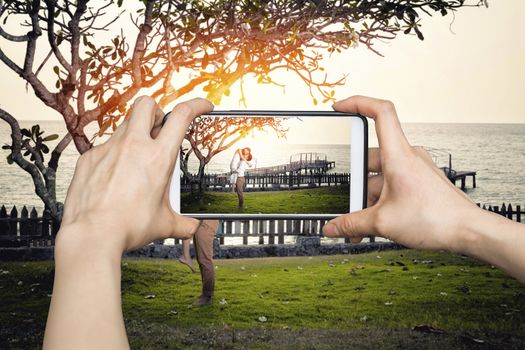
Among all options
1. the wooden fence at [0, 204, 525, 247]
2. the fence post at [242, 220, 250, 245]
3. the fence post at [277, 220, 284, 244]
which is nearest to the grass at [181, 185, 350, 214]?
the wooden fence at [0, 204, 525, 247]

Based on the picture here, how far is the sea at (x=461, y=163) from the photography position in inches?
94.2

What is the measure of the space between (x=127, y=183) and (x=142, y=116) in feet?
0.42

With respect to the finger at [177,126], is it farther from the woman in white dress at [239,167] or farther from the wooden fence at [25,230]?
the wooden fence at [25,230]

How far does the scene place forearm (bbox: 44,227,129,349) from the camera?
28.7 inches

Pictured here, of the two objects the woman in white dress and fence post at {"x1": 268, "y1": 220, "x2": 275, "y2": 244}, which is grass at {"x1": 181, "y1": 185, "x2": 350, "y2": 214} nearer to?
the woman in white dress

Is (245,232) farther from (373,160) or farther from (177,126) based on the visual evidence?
(177,126)

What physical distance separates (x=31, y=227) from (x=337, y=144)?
10017 mm

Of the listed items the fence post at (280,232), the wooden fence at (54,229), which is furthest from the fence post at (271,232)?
the fence post at (280,232)

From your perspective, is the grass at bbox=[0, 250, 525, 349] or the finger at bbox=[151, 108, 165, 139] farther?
the grass at bbox=[0, 250, 525, 349]

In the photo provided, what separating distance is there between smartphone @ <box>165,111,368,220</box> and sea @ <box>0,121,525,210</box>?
1 cm

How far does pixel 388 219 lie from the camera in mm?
1216

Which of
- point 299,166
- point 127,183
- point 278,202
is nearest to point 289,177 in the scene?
point 299,166

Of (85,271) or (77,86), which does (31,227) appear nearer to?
(77,86)

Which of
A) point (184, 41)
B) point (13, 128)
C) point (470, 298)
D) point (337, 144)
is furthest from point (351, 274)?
point (337, 144)
